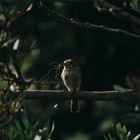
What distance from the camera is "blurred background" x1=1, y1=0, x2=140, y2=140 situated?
1159cm

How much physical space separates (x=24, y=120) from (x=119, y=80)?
890 centimetres

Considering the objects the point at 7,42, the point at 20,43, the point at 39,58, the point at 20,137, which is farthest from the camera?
the point at 39,58

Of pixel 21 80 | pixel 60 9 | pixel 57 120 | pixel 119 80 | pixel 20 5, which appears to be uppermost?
pixel 20 5

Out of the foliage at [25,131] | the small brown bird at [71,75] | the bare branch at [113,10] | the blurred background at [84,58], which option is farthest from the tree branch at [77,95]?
the blurred background at [84,58]

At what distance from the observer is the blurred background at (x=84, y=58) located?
11594mm

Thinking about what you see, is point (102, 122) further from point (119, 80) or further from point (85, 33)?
point (85, 33)

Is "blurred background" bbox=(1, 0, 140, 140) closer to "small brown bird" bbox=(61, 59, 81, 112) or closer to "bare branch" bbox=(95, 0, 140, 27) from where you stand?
"small brown bird" bbox=(61, 59, 81, 112)

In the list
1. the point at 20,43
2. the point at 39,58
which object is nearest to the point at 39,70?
the point at 39,58

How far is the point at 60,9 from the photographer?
11.9 meters

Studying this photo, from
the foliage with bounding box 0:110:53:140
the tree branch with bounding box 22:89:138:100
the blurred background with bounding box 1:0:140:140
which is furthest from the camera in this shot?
the blurred background with bounding box 1:0:140:140

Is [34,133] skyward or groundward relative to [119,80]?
skyward

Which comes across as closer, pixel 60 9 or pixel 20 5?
pixel 20 5

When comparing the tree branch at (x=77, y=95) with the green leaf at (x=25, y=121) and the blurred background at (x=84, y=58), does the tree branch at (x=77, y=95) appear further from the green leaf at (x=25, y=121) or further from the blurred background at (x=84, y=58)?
the blurred background at (x=84, y=58)

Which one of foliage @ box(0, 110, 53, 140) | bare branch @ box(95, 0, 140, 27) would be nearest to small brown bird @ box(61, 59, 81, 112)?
bare branch @ box(95, 0, 140, 27)
